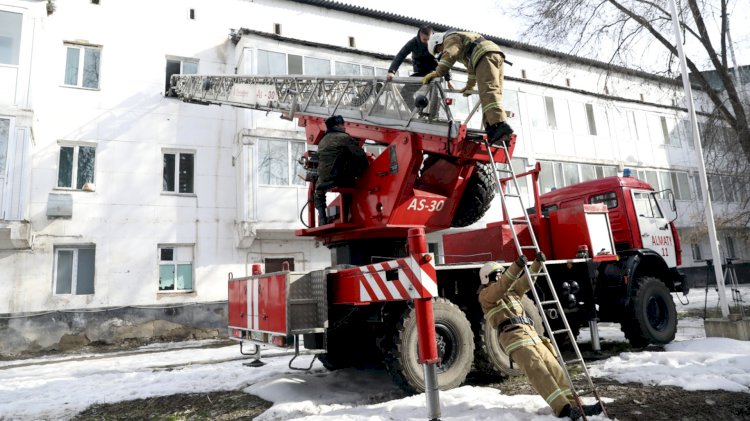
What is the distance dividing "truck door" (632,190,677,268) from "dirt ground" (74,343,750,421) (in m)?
4.14

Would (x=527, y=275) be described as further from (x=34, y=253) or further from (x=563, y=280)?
(x=34, y=253)

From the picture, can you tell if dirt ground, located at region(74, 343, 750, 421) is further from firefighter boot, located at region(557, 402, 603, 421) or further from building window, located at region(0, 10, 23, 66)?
building window, located at region(0, 10, 23, 66)

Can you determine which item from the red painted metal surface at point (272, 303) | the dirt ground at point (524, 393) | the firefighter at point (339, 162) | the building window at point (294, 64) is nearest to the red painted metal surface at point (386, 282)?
the red painted metal surface at point (272, 303)

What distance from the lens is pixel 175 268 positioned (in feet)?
47.8

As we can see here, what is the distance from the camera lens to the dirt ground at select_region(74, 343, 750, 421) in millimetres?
4223

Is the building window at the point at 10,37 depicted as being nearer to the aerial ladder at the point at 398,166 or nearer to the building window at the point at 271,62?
the building window at the point at 271,62

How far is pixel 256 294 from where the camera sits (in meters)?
5.86

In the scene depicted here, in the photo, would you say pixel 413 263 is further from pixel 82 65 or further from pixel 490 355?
pixel 82 65

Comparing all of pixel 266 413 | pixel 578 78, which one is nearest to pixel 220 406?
pixel 266 413

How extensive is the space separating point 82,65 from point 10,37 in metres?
1.82

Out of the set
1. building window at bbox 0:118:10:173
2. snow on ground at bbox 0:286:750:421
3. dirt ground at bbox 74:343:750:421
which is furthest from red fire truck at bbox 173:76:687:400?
building window at bbox 0:118:10:173

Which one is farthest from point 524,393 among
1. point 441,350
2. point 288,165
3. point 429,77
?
point 288,165

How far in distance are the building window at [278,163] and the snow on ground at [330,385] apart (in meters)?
7.01

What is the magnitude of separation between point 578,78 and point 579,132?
3.50 m
